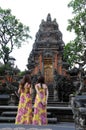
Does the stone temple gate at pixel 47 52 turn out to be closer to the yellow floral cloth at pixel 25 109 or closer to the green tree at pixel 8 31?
the green tree at pixel 8 31

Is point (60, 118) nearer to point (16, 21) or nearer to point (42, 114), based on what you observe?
point (42, 114)

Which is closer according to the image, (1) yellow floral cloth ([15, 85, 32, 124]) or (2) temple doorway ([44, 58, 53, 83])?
(1) yellow floral cloth ([15, 85, 32, 124])

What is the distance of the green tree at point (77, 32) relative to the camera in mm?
28984

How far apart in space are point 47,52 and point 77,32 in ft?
Result: 17.4

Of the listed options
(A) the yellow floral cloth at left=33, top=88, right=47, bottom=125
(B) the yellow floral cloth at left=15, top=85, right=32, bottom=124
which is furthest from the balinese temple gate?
(A) the yellow floral cloth at left=33, top=88, right=47, bottom=125

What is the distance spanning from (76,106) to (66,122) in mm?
5449

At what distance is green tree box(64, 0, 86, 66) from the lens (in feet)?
95.1

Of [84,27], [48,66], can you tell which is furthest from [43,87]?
[48,66]

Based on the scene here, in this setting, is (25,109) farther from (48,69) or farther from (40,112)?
(48,69)

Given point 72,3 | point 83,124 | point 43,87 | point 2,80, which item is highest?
point 72,3

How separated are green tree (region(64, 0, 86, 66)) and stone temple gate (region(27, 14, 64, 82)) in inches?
166

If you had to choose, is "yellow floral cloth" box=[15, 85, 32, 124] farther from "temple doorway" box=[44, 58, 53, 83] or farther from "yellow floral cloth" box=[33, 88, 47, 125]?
"temple doorway" box=[44, 58, 53, 83]

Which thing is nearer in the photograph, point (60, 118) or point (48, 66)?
point (60, 118)

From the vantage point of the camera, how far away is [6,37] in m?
38.4
